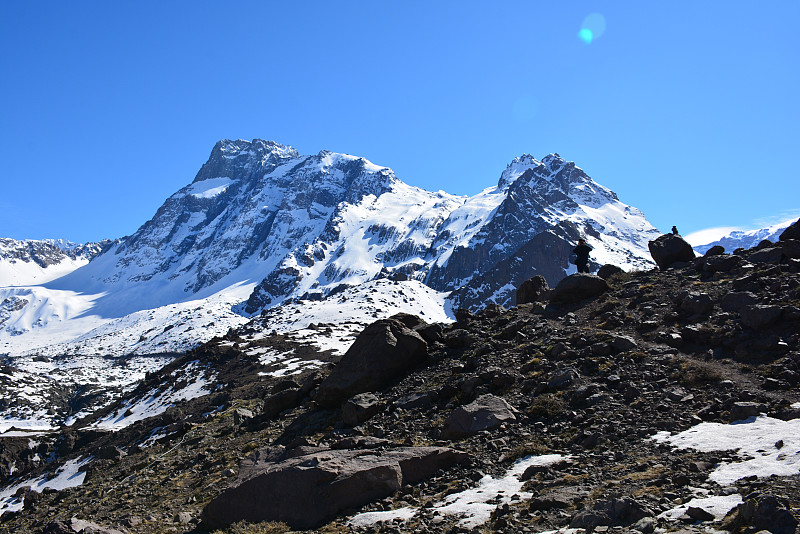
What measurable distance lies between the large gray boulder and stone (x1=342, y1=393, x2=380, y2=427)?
414 centimetres

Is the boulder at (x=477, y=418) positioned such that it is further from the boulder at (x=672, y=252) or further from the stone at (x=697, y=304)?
the boulder at (x=672, y=252)

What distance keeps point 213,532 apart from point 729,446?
1093 centimetres

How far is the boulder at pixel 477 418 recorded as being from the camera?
13.7 meters

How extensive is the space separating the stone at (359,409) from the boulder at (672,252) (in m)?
17.4

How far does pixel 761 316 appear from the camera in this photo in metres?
15.4

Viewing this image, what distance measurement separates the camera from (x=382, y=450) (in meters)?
13.0

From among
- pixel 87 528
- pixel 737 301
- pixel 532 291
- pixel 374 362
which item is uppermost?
pixel 532 291

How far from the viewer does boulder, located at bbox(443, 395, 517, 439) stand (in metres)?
13.7

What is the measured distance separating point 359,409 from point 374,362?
3323 millimetres

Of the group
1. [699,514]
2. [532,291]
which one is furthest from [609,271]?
[699,514]

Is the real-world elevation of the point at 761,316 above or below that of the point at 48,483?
above

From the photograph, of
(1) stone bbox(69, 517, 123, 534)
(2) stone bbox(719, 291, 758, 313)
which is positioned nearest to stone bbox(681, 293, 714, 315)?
(2) stone bbox(719, 291, 758, 313)

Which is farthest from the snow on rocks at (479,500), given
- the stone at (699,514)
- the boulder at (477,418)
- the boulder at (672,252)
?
the boulder at (672,252)

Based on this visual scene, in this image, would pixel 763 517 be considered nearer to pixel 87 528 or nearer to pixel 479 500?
pixel 479 500
